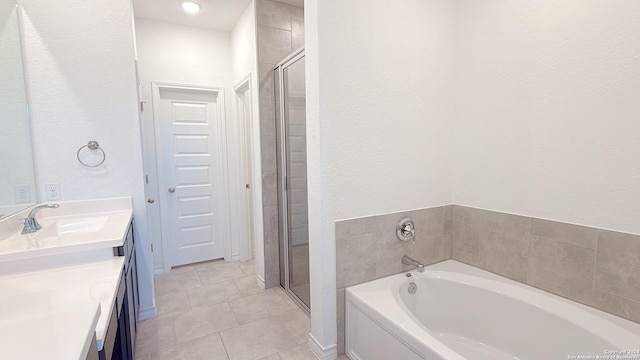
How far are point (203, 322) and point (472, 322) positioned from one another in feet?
6.51

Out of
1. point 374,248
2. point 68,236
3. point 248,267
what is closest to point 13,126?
point 68,236

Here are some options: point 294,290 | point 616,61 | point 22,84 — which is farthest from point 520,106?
point 22,84

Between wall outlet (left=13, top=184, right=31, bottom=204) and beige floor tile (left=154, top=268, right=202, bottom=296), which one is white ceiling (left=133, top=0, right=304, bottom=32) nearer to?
wall outlet (left=13, top=184, right=31, bottom=204)

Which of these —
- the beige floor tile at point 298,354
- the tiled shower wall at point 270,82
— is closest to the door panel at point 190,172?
the tiled shower wall at point 270,82

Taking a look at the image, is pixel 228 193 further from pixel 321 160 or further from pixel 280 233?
pixel 321 160

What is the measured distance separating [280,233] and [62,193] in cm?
170

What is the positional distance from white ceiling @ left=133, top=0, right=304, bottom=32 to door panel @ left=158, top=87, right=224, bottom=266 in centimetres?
72

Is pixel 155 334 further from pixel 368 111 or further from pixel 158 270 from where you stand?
pixel 368 111

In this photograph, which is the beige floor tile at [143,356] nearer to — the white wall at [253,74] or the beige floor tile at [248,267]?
the white wall at [253,74]

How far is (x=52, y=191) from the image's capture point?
205 centimetres

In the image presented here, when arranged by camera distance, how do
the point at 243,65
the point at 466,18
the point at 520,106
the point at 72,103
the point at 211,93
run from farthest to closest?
1. the point at 211,93
2. the point at 243,65
3. the point at 466,18
4. the point at 72,103
5. the point at 520,106

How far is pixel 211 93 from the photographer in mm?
3516

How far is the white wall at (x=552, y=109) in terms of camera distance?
1502mm

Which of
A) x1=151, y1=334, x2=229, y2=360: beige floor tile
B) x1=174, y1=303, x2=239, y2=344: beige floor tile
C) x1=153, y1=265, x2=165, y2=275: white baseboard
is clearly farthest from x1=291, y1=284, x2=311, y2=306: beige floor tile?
x1=153, y1=265, x2=165, y2=275: white baseboard
